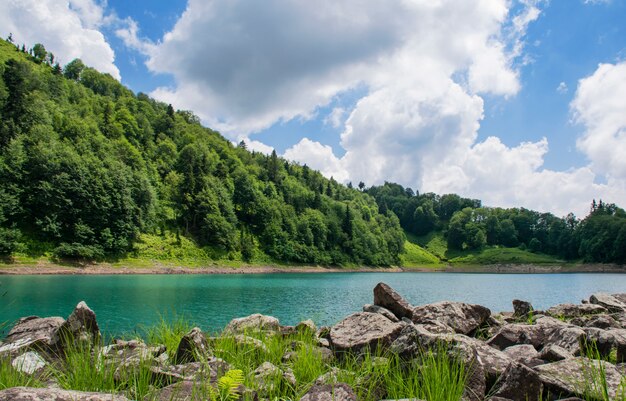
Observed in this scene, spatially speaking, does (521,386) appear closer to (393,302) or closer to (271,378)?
(271,378)

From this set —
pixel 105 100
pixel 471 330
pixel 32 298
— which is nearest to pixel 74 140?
pixel 105 100

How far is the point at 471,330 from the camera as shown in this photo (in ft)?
→ 38.7

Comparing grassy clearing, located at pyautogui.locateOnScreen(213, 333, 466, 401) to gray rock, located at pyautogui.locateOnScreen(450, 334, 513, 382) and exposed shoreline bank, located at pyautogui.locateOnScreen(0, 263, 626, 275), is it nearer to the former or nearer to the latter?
gray rock, located at pyautogui.locateOnScreen(450, 334, 513, 382)

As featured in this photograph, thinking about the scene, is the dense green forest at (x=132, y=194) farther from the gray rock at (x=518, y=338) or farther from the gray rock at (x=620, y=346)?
the gray rock at (x=620, y=346)

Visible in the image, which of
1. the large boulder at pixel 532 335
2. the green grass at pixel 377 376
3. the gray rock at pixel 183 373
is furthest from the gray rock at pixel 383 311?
the gray rock at pixel 183 373

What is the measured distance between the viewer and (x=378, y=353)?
25.5 feet

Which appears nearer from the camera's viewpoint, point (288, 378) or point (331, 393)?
point (331, 393)

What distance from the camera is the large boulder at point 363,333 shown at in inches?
324

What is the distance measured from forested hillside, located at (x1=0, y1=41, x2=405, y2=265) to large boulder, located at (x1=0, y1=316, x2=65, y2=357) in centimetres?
7769

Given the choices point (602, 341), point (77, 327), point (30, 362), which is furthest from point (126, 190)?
point (602, 341)

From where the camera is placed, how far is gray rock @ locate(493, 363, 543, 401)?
17.7 feet

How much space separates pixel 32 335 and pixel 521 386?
11.2m

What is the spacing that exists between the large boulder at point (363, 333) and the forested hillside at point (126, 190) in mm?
84370

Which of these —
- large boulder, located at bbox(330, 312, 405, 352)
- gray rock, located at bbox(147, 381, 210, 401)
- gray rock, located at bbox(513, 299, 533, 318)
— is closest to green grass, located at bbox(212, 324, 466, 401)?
large boulder, located at bbox(330, 312, 405, 352)
